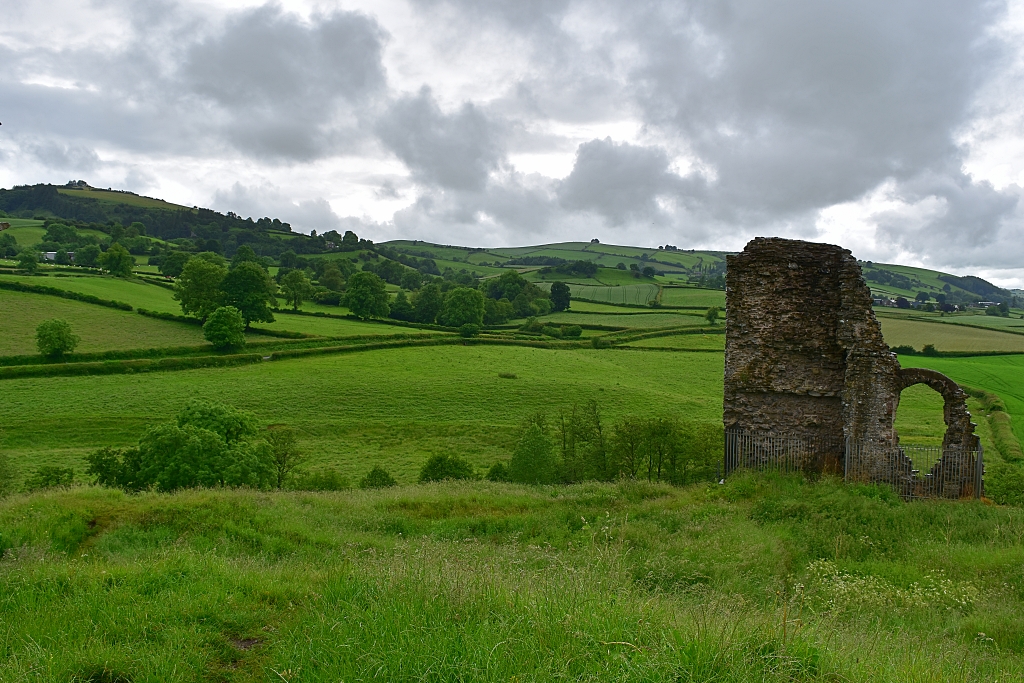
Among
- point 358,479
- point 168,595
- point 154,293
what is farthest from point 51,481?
point 154,293

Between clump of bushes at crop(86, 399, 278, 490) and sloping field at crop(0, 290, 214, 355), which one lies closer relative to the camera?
clump of bushes at crop(86, 399, 278, 490)

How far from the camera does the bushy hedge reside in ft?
181

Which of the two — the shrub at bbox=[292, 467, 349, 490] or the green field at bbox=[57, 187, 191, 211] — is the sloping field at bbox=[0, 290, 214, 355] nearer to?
the shrub at bbox=[292, 467, 349, 490]

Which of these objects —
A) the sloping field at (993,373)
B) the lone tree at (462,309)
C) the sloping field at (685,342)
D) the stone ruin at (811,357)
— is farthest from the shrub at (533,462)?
the lone tree at (462,309)

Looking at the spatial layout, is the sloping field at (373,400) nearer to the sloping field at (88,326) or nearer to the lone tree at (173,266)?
the sloping field at (88,326)

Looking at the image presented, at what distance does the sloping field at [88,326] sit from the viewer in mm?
43656

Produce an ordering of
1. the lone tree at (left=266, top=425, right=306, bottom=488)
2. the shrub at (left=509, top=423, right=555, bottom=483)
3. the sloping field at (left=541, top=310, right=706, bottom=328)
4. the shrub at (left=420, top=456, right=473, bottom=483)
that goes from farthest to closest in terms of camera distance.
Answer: the sloping field at (left=541, top=310, right=706, bottom=328)
the lone tree at (left=266, top=425, right=306, bottom=488)
the shrub at (left=420, top=456, right=473, bottom=483)
the shrub at (left=509, top=423, right=555, bottom=483)

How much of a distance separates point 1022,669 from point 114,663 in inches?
264

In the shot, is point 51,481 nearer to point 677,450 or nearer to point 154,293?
point 677,450

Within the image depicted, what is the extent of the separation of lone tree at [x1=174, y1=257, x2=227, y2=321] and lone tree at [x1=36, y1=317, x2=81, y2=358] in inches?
576

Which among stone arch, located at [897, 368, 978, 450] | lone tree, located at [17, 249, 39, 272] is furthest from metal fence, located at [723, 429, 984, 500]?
lone tree, located at [17, 249, 39, 272]

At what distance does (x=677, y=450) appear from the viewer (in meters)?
22.7

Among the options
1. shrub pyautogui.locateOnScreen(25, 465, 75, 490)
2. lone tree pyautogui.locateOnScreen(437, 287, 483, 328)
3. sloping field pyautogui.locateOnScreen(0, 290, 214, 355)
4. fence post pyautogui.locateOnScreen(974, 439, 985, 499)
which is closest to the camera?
fence post pyautogui.locateOnScreen(974, 439, 985, 499)

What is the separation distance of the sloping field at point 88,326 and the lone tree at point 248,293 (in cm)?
398
